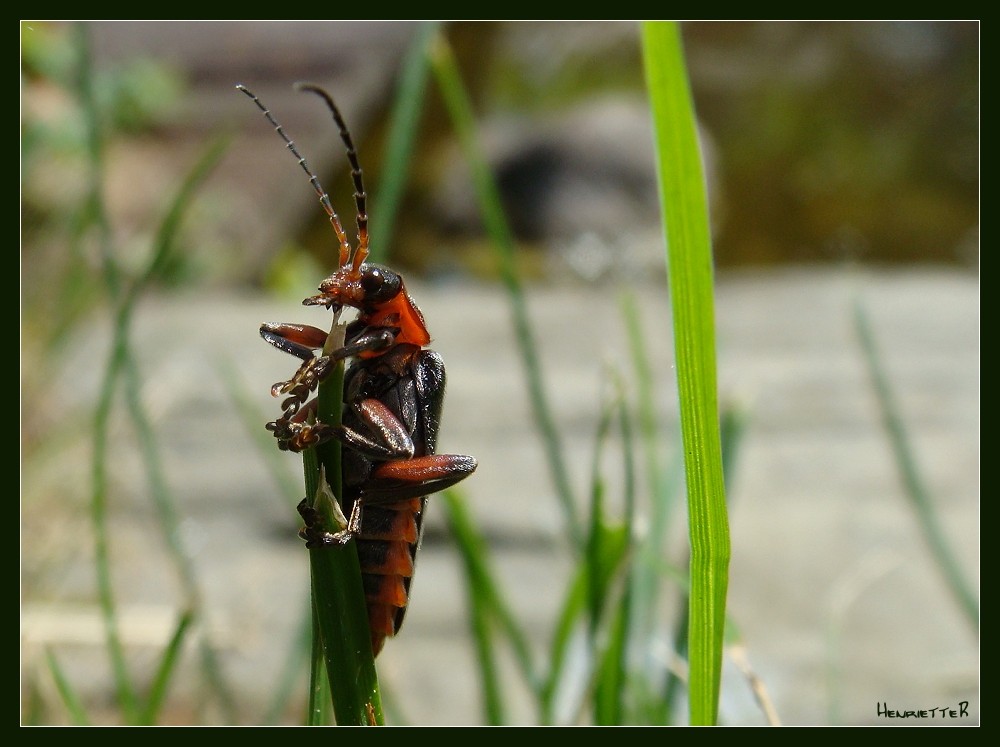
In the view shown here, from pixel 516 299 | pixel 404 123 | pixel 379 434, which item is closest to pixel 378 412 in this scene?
pixel 379 434

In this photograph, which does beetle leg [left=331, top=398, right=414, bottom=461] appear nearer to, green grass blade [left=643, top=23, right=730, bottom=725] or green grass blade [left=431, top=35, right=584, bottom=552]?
green grass blade [left=643, top=23, right=730, bottom=725]

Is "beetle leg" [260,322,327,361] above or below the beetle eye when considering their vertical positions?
below

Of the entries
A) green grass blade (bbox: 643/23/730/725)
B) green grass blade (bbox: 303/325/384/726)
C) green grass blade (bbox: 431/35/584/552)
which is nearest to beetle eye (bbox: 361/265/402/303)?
green grass blade (bbox: 303/325/384/726)

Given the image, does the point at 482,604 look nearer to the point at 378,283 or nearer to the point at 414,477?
the point at 414,477

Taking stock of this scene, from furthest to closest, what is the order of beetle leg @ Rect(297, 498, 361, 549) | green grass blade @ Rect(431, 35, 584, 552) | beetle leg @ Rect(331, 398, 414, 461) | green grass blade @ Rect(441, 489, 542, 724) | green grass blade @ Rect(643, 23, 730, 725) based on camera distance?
green grass blade @ Rect(431, 35, 584, 552) → green grass blade @ Rect(441, 489, 542, 724) → beetle leg @ Rect(331, 398, 414, 461) → beetle leg @ Rect(297, 498, 361, 549) → green grass blade @ Rect(643, 23, 730, 725)

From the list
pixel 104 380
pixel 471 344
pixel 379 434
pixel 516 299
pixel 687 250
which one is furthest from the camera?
pixel 471 344

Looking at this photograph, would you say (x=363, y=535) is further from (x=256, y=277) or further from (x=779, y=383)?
(x=256, y=277)
